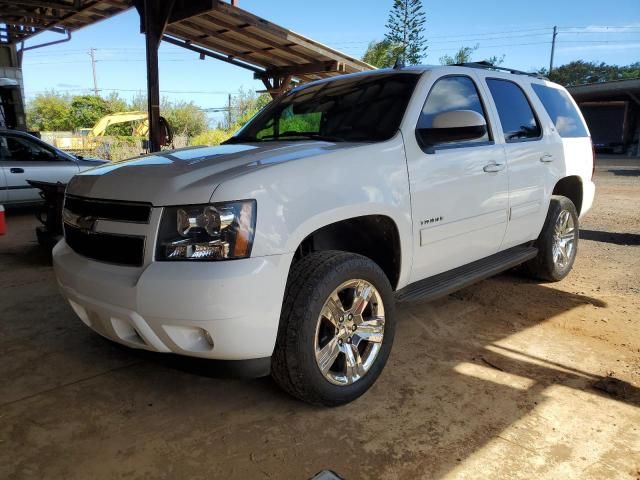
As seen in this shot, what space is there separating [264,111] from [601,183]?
12.5 m

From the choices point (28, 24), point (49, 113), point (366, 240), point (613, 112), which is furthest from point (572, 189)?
point (49, 113)

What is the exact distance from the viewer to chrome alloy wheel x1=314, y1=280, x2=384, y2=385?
2602 millimetres

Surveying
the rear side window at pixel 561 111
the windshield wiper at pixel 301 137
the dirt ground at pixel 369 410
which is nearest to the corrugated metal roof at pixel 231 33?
the windshield wiper at pixel 301 137

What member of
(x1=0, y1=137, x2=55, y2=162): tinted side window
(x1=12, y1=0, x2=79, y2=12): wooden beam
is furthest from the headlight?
(x1=12, y1=0, x2=79, y2=12): wooden beam

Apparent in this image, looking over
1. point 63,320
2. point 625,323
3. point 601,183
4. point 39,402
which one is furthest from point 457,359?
point 601,183

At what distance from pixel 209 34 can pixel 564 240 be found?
7.81 meters

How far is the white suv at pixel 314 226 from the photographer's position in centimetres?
222

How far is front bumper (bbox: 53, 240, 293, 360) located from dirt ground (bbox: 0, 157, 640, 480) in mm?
182

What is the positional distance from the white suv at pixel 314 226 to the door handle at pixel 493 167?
14mm

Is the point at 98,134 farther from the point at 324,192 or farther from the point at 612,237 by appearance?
the point at 324,192

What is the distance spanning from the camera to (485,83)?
3.80 meters

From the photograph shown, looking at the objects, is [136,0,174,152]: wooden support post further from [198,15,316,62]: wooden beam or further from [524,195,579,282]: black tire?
[524,195,579,282]: black tire

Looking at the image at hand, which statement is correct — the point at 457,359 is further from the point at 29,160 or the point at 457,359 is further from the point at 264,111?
the point at 29,160

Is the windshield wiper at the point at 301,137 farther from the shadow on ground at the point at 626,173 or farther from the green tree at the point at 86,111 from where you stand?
the green tree at the point at 86,111
